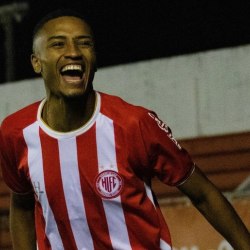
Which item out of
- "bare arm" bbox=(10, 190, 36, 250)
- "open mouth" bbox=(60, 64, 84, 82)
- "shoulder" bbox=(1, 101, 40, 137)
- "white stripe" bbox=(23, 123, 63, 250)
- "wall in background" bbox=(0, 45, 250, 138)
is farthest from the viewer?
"wall in background" bbox=(0, 45, 250, 138)

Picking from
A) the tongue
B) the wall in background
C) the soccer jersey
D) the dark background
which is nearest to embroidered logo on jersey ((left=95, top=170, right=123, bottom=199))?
the soccer jersey

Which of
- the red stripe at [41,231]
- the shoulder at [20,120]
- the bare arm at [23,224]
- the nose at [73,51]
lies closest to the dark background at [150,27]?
the bare arm at [23,224]

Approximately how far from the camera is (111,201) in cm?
338

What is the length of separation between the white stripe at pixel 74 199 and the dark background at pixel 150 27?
8.91 meters

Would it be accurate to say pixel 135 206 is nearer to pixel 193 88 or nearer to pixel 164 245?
pixel 164 245

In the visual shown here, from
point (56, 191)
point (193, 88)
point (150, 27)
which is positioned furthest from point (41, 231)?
point (150, 27)

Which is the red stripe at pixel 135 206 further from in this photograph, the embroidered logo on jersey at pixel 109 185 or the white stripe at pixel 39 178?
the white stripe at pixel 39 178

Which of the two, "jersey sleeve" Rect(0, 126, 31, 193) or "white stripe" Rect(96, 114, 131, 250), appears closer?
"white stripe" Rect(96, 114, 131, 250)

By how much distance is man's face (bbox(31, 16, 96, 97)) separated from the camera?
3.36 m

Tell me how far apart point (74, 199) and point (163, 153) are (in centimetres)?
38

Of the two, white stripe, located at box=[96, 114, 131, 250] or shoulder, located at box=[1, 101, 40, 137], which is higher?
shoulder, located at box=[1, 101, 40, 137]

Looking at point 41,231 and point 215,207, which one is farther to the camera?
point 41,231

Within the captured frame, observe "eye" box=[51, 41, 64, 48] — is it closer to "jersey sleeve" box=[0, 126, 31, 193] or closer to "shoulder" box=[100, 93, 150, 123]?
"shoulder" box=[100, 93, 150, 123]

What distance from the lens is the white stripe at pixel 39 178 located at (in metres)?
3.47
